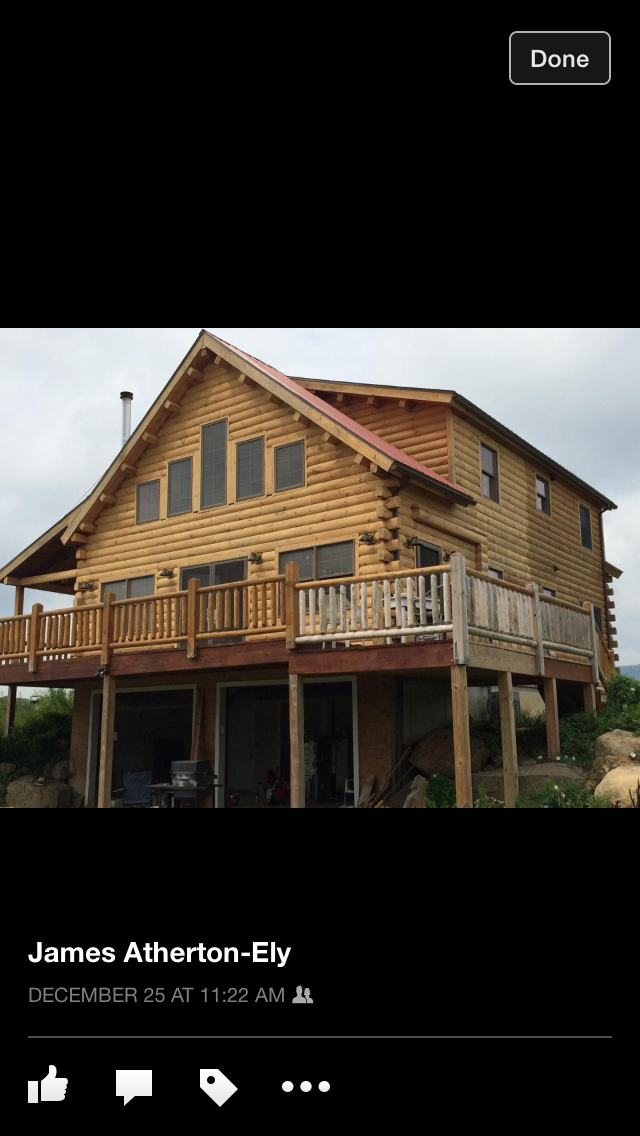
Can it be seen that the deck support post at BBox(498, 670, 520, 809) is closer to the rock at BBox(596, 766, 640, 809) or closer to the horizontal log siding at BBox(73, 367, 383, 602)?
the rock at BBox(596, 766, 640, 809)

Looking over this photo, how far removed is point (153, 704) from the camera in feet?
70.3

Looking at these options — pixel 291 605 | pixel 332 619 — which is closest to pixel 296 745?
pixel 332 619

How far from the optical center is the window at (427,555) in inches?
704

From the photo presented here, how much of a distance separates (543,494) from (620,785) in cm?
1266

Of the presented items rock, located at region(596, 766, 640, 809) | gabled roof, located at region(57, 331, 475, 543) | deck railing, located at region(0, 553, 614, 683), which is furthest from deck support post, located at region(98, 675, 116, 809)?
rock, located at region(596, 766, 640, 809)

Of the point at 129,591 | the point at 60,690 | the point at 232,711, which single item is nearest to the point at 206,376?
the point at 129,591

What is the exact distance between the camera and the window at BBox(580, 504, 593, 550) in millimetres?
27953

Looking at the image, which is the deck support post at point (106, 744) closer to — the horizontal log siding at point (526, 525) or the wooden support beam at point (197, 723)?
the wooden support beam at point (197, 723)

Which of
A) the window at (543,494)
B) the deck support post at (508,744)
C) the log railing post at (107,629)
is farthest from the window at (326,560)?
the window at (543,494)

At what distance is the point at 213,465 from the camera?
20.7 m
